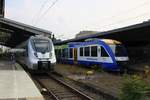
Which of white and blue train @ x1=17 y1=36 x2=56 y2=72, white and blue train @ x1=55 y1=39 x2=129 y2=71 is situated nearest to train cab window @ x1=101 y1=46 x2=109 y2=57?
white and blue train @ x1=55 y1=39 x2=129 y2=71

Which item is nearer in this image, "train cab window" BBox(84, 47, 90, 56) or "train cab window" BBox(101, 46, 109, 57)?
"train cab window" BBox(101, 46, 109, 57)

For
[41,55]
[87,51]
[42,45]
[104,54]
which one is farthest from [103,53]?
[41,55]

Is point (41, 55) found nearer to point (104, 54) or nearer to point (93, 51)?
point (104, 54)

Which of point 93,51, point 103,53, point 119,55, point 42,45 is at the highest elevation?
point 42,45

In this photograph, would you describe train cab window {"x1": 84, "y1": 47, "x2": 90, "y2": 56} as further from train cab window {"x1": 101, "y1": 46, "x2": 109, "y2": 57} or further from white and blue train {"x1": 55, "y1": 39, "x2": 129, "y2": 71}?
train cab window {"x1": 101, "y1": 46, "x2": 109, "y2": 57}

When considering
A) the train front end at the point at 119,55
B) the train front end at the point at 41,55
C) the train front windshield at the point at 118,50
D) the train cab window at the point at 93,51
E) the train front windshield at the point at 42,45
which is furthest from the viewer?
the train cab window at the point at 93,51

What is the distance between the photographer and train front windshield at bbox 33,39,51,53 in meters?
21.5

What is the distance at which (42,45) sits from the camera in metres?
21.8

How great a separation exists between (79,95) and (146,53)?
899 inches

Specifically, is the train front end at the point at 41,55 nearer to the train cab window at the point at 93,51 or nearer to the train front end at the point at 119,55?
the train cab window at the point at 93,51

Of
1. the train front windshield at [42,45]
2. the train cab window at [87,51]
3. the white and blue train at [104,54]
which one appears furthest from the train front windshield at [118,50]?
the train front windshield at [42,45]

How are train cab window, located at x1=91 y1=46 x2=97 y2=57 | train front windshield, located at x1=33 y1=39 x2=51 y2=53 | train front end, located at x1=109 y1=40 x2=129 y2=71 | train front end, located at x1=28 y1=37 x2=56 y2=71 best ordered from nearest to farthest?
train front end, located at x1=28 y1=37 x2=56 y2=71
train front windshield, located at x1=33 y1=39 x2=51 y2=53
train front end, located at x1=109 y1=40 x2=129 y2=71
train cab window, located at x1=91 y1=46 x2=97 y2=57

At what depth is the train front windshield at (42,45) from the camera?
70.5 feet

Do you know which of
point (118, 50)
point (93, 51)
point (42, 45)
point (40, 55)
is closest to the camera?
point (40, 55)
